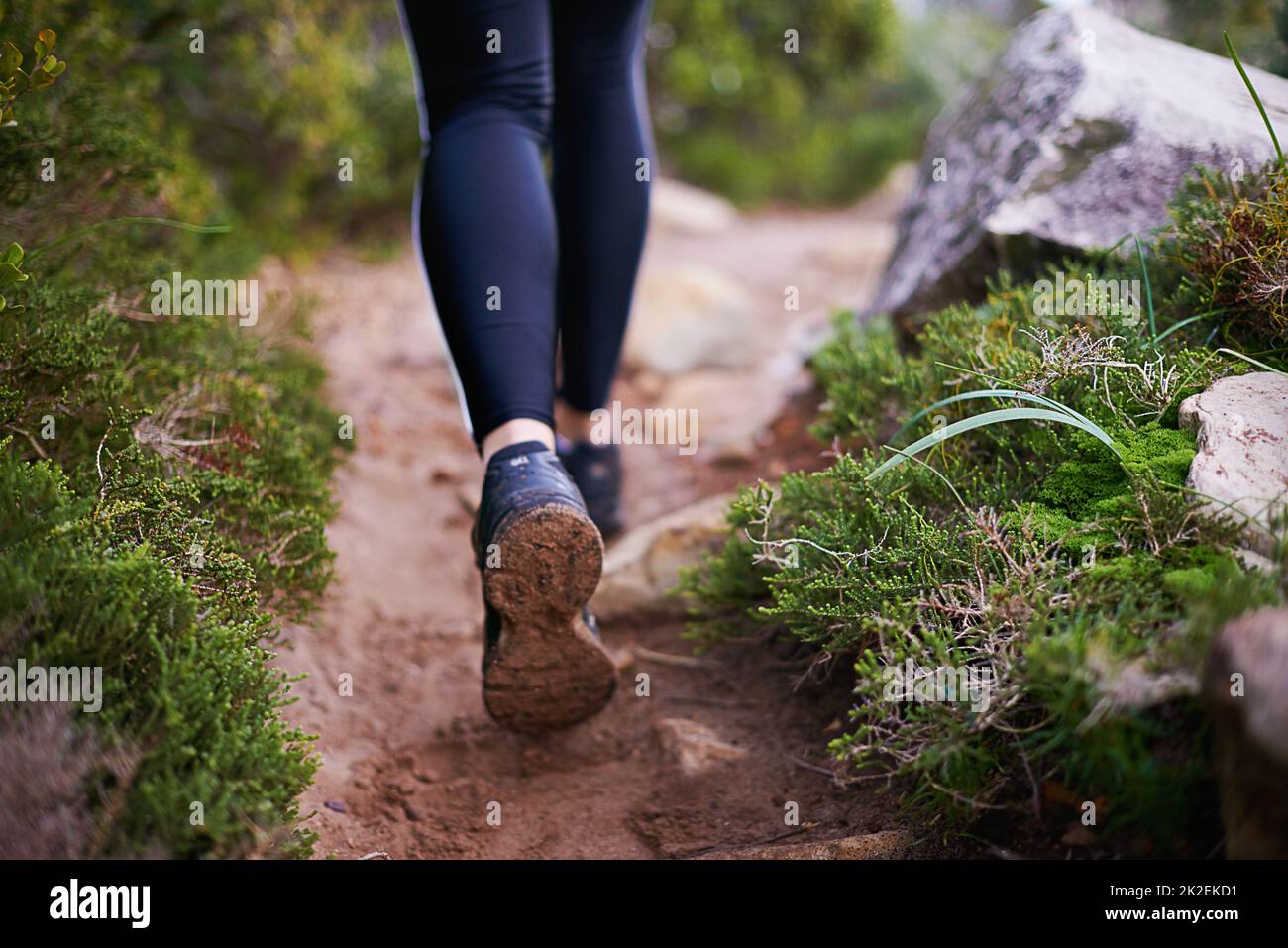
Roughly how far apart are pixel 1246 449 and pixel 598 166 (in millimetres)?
1292

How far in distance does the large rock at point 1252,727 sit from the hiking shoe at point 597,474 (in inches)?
57.1

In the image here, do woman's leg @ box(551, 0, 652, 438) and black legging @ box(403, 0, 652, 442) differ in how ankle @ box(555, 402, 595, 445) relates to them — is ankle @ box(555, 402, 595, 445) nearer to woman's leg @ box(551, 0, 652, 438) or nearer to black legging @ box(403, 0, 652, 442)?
woman's leg @ box(551, 0, 652, 438)

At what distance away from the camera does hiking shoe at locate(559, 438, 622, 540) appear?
2283 millimetres

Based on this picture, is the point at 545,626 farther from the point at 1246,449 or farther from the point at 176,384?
the point at 1246,449

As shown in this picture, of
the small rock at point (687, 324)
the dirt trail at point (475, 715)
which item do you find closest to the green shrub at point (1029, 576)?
the dirt trail at point (475, 715)

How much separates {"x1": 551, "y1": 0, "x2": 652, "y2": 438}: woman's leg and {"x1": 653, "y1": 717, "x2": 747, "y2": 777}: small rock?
2.71ft

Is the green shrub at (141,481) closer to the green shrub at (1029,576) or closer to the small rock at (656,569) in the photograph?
the small rock at (656,569)

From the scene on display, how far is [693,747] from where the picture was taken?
179cm

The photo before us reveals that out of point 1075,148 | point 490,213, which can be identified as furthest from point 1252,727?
point 1075,148

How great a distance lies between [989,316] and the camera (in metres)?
2.03
